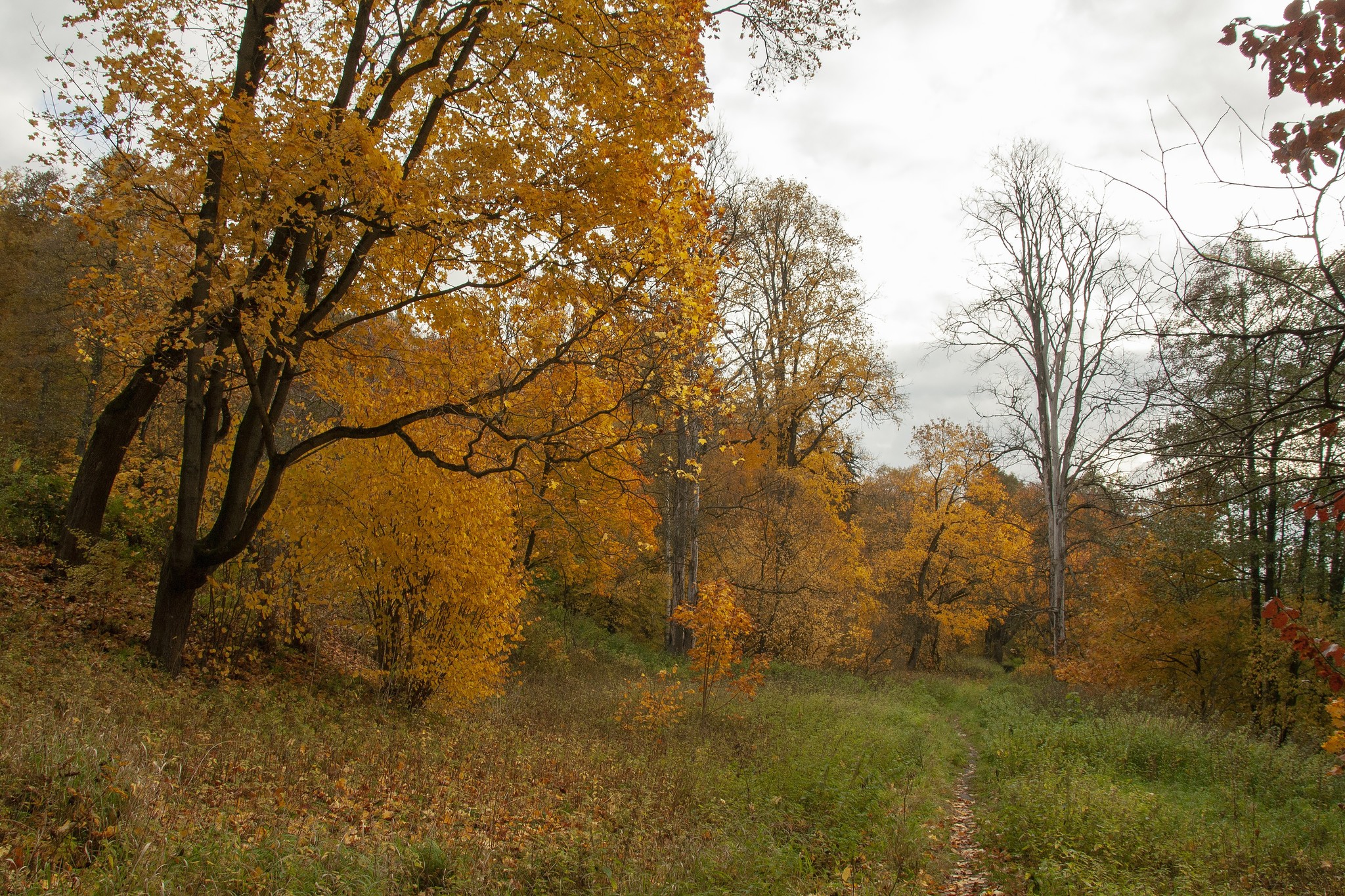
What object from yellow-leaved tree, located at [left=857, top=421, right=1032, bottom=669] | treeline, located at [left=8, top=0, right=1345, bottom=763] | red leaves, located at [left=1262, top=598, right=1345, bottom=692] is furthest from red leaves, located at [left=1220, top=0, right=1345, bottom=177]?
yellow-leaved tree, located at [left=857, top=421, right=1032, bottom=669]

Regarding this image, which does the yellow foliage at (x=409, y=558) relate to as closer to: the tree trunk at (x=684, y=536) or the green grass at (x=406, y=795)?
the green grass at (x=406, y=795)

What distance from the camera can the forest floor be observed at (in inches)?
150

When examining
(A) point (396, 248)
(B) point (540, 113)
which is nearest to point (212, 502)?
(A) point (396, 248)

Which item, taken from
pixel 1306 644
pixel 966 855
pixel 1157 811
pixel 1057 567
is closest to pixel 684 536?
pixel 1057 567

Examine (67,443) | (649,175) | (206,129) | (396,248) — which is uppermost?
(649,175)

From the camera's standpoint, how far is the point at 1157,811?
6344 mm

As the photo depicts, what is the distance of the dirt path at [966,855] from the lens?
5.30 metres

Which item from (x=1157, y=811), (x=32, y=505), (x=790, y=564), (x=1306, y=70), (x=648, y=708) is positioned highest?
(x=1306, y=70)

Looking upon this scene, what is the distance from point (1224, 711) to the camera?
1322 centimetres

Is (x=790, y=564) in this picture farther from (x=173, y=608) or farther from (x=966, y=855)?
(x=173, y=608)

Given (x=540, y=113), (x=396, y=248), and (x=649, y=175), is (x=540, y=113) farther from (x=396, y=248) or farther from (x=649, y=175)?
(x=396, y=248)

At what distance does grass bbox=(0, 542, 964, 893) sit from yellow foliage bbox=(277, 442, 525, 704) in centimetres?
71

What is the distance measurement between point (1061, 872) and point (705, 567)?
53.5 ft

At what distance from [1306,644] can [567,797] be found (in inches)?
212
